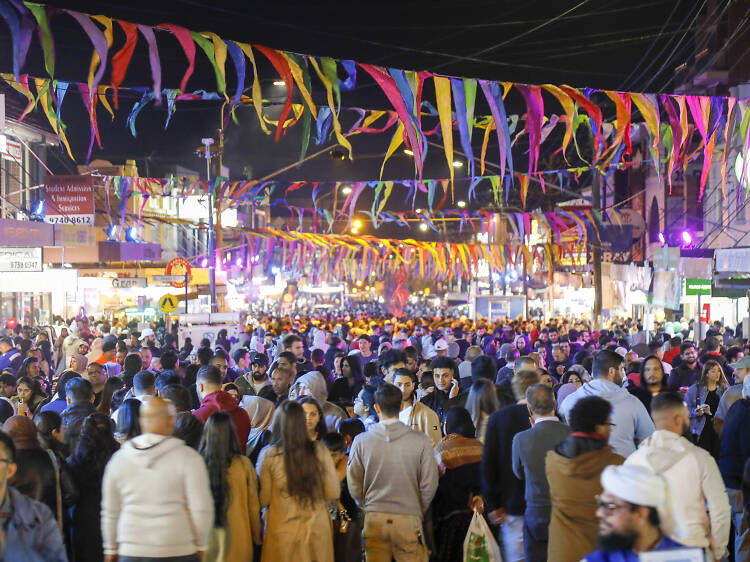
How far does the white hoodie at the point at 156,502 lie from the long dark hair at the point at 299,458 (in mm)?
702

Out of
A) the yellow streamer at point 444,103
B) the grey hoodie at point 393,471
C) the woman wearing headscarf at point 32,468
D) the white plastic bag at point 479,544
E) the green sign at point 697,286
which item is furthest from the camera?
the green sign at point 697,286

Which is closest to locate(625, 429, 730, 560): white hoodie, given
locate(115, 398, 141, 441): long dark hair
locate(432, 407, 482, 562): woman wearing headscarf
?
locate(432, 407, 482, 562): woman wearing headscarf

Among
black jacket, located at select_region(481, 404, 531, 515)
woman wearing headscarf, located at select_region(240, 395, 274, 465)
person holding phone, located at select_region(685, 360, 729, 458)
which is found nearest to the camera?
black jacket, located at select_region(481, 404, 531, 515)

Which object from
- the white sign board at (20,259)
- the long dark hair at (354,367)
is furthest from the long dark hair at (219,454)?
the white sign board at (20,259)

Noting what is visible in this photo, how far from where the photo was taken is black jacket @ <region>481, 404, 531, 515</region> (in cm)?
659

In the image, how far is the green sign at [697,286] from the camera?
19.4 meters

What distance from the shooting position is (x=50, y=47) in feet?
30.3

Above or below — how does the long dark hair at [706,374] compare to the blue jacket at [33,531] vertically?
above

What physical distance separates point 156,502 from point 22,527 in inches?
27.5

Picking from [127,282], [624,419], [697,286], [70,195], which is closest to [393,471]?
[624,419]

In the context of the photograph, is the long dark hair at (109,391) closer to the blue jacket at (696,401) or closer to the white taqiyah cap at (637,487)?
the blue jacket at (696,401)

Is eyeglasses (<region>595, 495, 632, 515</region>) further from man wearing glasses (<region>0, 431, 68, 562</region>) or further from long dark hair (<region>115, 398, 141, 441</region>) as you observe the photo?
long dark hair (<region>115, 398, 141, 441</region>)

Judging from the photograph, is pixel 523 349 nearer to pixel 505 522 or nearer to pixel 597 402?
pixel 505 522

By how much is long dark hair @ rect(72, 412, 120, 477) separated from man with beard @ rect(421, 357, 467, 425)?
3889 mm
